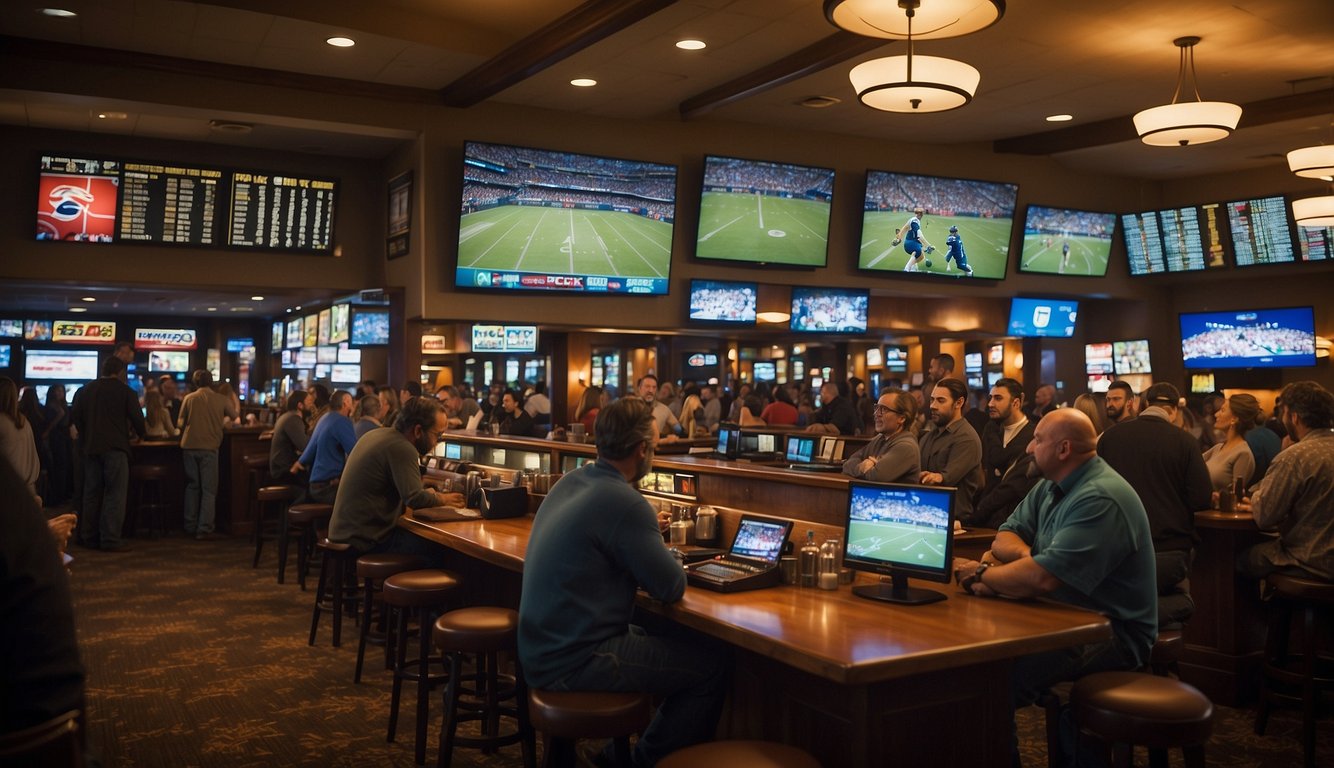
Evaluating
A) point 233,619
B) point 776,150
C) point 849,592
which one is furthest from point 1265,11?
point 233,619

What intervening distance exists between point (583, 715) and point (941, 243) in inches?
347

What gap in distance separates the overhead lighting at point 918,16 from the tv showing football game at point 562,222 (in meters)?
4.14

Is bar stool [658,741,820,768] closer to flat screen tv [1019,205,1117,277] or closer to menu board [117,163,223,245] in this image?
menu board [117,163,223,245]

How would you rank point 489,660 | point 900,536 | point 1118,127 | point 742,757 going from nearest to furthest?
point 742,757 < point 900,536 < point 489,660 < point 1118,127

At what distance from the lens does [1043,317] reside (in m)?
12.4

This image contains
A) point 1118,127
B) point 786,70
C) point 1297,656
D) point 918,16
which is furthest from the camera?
point 1118,127

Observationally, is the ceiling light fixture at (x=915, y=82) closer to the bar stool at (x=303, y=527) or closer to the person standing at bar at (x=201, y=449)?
the bar stool at (x=303, y=527)

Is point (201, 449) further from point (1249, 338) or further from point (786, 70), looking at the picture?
Result: point (1249, 338)

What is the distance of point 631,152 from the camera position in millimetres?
9531

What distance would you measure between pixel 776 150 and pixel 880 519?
7.27 meters

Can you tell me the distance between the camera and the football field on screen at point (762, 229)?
9.80 metres

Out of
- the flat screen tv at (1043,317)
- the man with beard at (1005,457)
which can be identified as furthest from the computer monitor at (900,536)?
the flat screen tv at (1043,317)

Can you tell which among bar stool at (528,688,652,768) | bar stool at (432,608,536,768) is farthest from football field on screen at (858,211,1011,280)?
bar stool at (528,688,652,768)

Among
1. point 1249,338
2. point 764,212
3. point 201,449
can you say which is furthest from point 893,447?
point 1249,338
